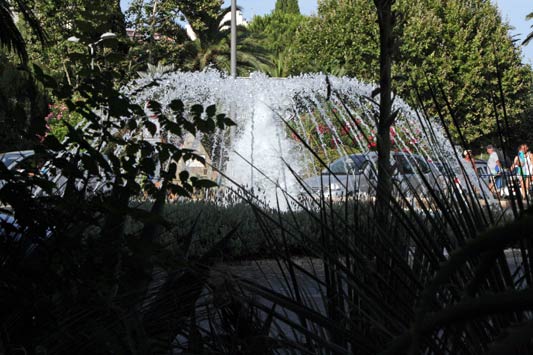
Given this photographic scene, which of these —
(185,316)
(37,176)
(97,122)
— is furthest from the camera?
(97,122)

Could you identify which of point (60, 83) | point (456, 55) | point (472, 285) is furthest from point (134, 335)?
point (456, 55)

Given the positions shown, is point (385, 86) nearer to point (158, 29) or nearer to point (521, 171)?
point (521, 171)

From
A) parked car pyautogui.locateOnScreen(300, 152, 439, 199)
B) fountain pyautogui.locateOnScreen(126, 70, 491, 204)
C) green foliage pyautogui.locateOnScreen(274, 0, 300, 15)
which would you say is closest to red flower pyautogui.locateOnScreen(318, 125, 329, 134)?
fountain pyautogui.locateOnScreen(126, 70, 491, 204)

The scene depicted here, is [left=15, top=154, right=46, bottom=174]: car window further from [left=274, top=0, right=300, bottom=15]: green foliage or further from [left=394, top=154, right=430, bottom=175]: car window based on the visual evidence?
[left=274, top=0, right=300, bottom=15]: green foliage

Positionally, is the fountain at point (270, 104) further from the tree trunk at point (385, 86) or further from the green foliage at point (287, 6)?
the green foliage at point (287, 6)

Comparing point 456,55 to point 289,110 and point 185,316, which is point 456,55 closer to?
point 289,110

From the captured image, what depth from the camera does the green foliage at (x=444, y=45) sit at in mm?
36188

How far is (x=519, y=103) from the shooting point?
129 feet

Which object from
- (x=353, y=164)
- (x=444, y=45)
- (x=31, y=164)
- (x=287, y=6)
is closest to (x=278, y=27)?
(x=287, y=6)

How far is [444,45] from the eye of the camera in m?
Answer: 37.2

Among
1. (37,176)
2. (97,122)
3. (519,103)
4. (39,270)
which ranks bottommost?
(39,270)

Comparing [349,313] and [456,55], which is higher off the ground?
[456,55]

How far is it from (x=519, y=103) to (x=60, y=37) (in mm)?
22280

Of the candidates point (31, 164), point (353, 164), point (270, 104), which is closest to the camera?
point (31, 164)
